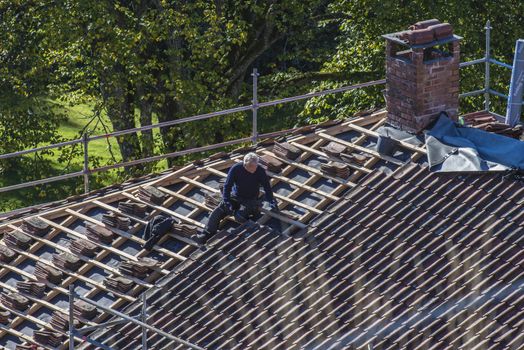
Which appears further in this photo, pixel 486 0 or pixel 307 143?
pixel 486 0

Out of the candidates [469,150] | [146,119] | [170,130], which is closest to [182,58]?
[170,130]

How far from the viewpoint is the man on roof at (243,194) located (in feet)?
67.1

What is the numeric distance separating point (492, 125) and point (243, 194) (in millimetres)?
3861

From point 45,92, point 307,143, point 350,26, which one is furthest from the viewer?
point 45,92

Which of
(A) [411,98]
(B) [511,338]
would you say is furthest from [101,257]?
(B) [511,338]

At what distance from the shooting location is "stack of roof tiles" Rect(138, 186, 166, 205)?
72.0ft

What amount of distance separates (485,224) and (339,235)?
6.68ft

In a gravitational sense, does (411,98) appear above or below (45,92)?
above

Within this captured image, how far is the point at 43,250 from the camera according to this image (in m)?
21.9

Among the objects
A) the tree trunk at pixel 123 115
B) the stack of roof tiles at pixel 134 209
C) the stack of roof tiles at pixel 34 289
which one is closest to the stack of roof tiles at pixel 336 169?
the stack of roof tiles at pixel 134 209

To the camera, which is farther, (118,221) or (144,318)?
(118,221)

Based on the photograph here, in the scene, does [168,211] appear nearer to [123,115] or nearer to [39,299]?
[39,299]

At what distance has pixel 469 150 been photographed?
2020 centimetres

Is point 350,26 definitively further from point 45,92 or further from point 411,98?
point 411,98
